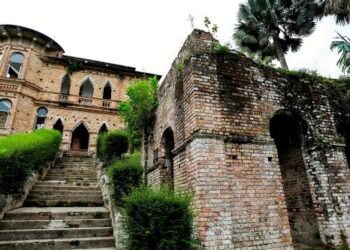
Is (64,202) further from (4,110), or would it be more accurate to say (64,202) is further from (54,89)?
(54,89)

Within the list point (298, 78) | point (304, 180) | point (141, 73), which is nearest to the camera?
point (304, 180)

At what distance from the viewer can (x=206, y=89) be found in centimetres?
550

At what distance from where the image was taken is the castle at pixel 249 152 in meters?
4.76

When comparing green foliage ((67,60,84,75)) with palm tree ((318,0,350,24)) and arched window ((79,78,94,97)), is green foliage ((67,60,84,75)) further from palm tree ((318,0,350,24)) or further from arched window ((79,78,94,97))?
palm tree ((318,0,350,24))

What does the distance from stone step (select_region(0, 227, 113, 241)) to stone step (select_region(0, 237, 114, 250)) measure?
0.84 feet

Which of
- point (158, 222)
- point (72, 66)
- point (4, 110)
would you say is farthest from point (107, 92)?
point (158, 222)

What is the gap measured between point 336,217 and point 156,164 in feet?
15.4

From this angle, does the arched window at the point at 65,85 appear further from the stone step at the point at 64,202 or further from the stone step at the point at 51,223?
the stone step at the point at 51,223

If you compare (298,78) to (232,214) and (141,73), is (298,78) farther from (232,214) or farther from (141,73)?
(141,73)

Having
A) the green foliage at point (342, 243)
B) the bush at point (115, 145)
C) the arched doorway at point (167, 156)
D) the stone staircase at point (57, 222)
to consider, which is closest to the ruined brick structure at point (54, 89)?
the bush at point (115, 145)

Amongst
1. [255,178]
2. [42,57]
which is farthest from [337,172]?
[42,57]

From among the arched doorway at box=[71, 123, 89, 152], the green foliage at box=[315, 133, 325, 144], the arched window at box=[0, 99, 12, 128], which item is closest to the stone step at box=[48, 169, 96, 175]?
the green foliage at box=[315, 133, 325, 144]

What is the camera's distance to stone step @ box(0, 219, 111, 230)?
5.37 m

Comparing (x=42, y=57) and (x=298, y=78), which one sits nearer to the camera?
(x=298, y=78)
